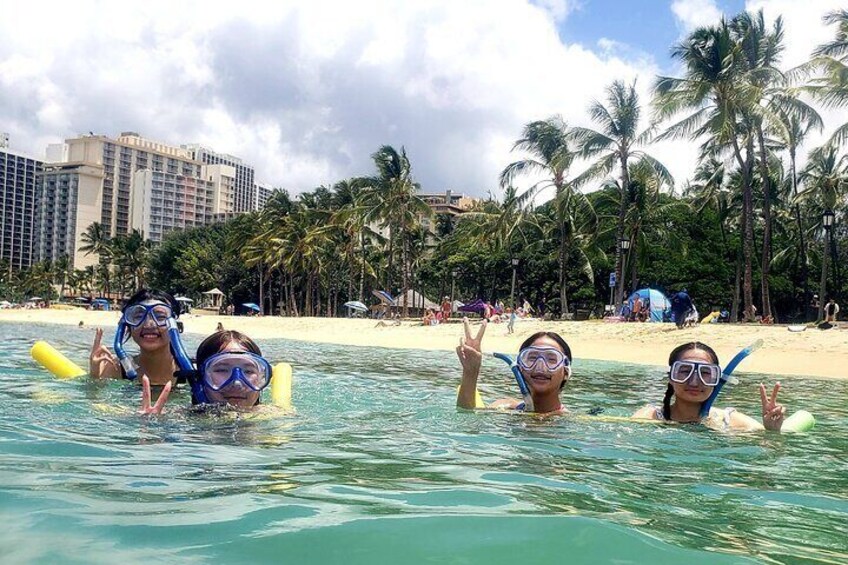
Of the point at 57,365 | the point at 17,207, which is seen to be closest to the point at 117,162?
the point at 17,207

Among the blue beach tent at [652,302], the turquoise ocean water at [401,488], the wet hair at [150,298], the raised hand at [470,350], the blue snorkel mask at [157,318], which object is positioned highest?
the blue beach tent at [652,302]

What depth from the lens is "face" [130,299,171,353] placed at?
6.10 meters

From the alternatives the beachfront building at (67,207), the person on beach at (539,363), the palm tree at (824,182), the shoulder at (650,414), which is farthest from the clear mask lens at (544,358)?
the beachfront building at (67,207)

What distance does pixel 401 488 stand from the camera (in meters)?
3.24

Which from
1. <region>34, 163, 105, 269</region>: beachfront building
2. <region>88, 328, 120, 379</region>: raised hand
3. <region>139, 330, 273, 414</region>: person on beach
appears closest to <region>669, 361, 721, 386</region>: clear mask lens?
<region>139, 330, 273, 414</region>: person on beach

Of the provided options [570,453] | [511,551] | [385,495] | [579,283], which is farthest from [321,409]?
[579,283]

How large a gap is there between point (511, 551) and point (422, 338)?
23.1 metres

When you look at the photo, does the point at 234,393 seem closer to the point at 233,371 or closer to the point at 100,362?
the point at 233,371

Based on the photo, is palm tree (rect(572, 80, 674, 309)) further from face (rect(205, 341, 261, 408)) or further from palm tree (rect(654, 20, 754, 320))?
face (rect(205, 341, 261, 408))

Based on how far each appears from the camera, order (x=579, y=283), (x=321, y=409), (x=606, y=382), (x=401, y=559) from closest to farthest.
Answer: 1. (x=401, y=559)
2. (x=321, y=409)
3. (x=606, y=382)
4. (x=579, y=283)

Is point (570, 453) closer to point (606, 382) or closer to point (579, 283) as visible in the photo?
point (606, 382)

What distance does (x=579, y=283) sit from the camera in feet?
157

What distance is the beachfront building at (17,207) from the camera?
12081 cm

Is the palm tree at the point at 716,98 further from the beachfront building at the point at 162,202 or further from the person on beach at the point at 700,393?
the beachfront building at the point at 162,202
